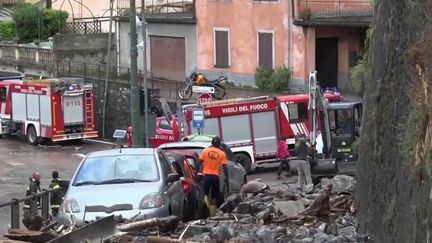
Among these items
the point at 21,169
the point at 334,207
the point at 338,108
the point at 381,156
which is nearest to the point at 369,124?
the point at 381,156

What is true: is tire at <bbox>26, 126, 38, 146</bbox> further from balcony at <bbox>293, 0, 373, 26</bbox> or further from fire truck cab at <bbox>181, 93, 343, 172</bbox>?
balcony at <bbox>293, 0, 373, 26</bbox>

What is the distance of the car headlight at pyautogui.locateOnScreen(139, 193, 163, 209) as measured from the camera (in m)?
13.8

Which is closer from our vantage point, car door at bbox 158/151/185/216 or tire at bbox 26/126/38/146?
car door at bbox 158/151/185/216

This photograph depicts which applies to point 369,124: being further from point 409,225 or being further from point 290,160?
point 290,160

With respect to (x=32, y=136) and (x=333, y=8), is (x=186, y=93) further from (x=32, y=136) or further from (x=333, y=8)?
(x=333, y=8)

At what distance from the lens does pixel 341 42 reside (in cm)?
4478

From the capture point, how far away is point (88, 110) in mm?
43719

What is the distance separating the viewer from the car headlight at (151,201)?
45.2 feet

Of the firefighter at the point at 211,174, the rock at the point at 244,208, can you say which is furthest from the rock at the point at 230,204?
the rock at the point at 244,208

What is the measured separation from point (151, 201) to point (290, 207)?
1926 millimetres

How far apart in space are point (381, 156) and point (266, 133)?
22.9m

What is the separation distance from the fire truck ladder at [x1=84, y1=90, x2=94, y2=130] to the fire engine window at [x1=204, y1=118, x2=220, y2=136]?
429 inches

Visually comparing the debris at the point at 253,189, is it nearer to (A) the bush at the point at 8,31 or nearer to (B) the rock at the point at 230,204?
(B) the rock at the point at 230,204

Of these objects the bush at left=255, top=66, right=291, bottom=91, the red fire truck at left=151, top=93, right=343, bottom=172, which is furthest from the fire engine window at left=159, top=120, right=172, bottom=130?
the bush at left=255, top=66, right=291, bottom=91
